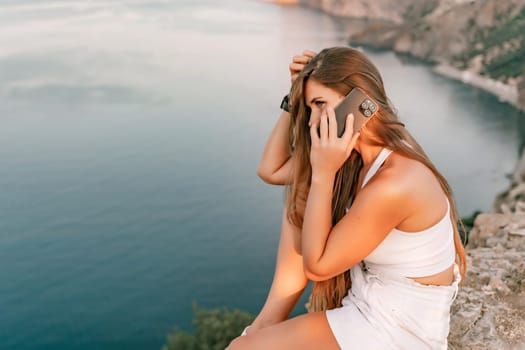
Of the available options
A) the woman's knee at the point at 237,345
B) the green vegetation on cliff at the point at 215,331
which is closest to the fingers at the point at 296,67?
the woman's knee at the point at 237,345

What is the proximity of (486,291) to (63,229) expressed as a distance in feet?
144

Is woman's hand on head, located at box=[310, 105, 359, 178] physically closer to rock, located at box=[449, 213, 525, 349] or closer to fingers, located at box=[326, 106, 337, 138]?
fingers, located at box=[326, 106, 337, 138]

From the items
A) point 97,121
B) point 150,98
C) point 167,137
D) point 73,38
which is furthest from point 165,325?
point 73,38

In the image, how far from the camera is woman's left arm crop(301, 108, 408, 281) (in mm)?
2180

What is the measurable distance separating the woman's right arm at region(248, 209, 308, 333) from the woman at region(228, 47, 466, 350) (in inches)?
11.8

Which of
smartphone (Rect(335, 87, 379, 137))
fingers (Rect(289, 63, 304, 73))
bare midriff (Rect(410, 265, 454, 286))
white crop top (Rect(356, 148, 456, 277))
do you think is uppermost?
fingers (Rect(289, 63, 304, 73))

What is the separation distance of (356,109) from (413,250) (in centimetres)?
64

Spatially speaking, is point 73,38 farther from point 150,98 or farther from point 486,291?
point 486,291

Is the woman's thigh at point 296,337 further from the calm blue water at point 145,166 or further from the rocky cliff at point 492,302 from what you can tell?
the calm blue water at point 145,166

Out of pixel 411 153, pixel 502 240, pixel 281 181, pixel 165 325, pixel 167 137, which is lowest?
pixel 165 325

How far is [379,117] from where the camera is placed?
2.45 meters

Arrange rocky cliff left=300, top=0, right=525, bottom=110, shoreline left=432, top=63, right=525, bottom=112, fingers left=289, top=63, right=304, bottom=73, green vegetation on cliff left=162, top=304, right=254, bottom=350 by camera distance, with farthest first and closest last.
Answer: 1. rocky cliff left=300, top=0, right=525, bottom=110
2. shoreline left=432, top=63, right=525, bottom=112
3. green vegetation on cliff left=162, top=304, right=254, bottom=350
4. fingers left=289, top=63, right=304, bottom=73

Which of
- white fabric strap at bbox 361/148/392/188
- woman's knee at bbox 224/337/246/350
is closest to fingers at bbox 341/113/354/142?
white fabric strap at bbox 361/148/392/188

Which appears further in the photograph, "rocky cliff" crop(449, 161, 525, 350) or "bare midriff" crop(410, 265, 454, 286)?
"rocky cliff" crop(449, 161, 525, 350)
